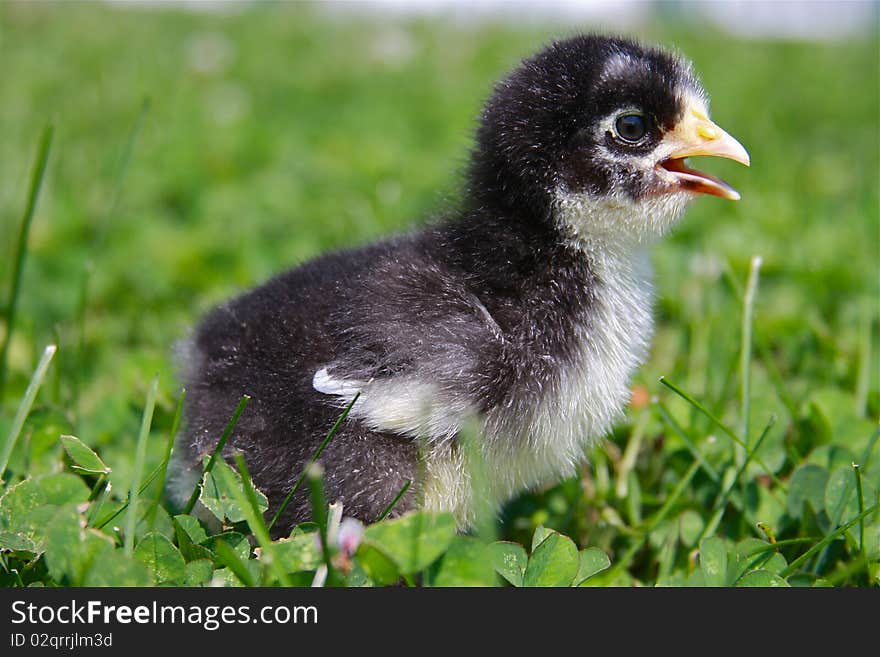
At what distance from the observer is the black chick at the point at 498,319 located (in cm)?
169

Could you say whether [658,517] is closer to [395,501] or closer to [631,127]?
[395,501]

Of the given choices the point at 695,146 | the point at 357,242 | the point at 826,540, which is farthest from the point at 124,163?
the point at 826,540

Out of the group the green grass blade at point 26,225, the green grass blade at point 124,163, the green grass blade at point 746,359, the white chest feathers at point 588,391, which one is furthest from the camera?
the green grass blade at point 124,163

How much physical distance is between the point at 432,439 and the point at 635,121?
78 cm

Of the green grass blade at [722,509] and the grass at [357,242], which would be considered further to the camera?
the green grass blade at [722,509]

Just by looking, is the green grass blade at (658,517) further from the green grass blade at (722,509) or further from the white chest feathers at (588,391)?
the white chest feathers at (588,391)

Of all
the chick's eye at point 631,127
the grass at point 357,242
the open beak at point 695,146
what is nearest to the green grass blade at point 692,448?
the grass at point 357,242

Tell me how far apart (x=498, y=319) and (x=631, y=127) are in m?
0.49

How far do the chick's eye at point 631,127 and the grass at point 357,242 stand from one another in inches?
19.3

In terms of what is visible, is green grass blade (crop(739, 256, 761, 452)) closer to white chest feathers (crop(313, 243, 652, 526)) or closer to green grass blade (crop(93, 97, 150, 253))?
white chest feathers (crop(313, 243, 652, 526))

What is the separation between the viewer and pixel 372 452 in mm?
1688

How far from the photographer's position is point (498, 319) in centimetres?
178
